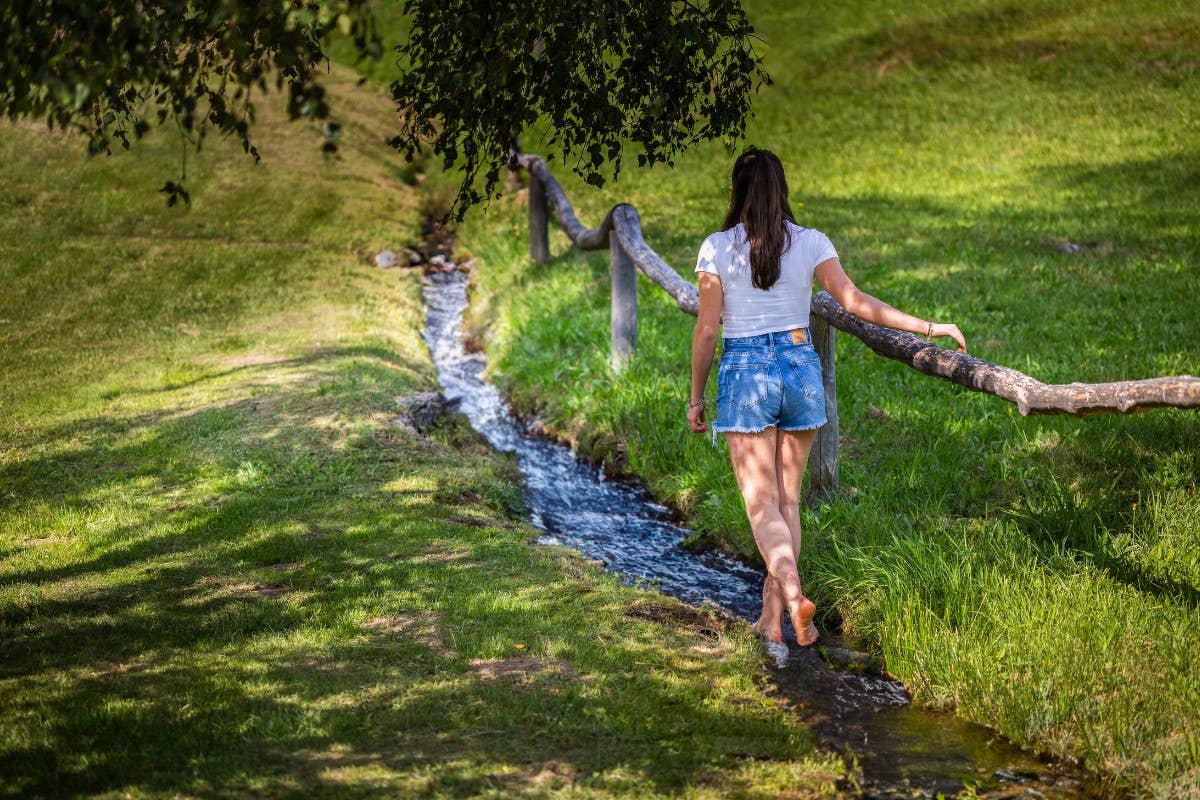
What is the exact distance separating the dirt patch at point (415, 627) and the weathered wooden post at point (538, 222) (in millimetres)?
9159

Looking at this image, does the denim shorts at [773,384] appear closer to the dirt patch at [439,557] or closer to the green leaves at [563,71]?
the green leaves at [563,71]

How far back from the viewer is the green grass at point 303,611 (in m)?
3.56

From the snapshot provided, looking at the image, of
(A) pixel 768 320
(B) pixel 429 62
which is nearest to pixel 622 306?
(B) pixel 429 62

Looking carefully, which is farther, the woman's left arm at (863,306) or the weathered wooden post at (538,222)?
the weathered wooden post at (538,222)

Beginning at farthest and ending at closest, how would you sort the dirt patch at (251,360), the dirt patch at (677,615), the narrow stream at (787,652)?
the dirt patch at (251,360)
the dirt patch at (677,615)
the narrow stream at (787,652)

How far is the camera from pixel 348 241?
1515 centimetres

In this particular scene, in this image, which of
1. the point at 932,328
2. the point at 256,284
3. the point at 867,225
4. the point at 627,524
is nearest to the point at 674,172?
the point at 867,225

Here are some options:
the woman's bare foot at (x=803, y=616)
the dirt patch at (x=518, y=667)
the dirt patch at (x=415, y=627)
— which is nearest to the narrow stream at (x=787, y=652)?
the woman's bare foot at (x=803, y=616)

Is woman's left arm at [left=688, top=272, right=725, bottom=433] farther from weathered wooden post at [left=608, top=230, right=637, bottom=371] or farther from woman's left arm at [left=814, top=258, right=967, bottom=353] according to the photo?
weathered wooden post at [left=608, top=230, right=637, bottom=371]

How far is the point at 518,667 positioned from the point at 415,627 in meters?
0.63

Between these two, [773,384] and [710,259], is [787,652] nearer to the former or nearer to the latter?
[773,384]

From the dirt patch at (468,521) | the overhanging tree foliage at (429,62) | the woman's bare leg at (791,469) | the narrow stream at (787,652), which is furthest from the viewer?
the dirt patch at (468,521)

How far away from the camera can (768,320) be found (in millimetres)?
4512

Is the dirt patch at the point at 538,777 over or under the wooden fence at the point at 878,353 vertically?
under
